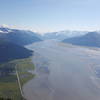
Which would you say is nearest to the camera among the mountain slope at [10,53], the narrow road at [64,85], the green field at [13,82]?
the green field at [13,82]

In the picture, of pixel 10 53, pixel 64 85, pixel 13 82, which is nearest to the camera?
pixel 64 85

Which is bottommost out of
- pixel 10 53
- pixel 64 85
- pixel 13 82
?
pixel 64 85

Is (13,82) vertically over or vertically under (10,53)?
under

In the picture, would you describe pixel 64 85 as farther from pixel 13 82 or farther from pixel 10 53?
pixel 10 53

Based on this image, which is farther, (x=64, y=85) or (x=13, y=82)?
(x=13, y=82)

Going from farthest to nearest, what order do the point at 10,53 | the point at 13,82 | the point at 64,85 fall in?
the point at 10,53 < the point at 13,82 < the point at 64,85

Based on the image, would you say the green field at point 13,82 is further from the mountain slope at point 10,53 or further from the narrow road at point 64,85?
the mountain slope at point 10,53

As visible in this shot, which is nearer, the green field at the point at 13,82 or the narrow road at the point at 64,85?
the green field at the point at 13,82

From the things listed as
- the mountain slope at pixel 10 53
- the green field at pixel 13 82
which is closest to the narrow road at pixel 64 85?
the green field at pixel 13 82

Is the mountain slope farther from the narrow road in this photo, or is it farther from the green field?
the narrow road

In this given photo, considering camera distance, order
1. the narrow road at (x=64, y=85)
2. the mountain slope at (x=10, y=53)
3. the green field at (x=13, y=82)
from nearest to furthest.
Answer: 1. the green field at (x=13, y=82)
2. the narrow road at (x=64, y=85)
3. the mountain slope at (x=10, y=53)

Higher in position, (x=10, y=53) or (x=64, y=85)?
(x=10, y=53)

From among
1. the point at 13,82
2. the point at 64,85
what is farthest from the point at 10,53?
the point at 64,85

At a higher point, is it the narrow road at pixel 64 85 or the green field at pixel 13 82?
the green field at pixel 13 82
